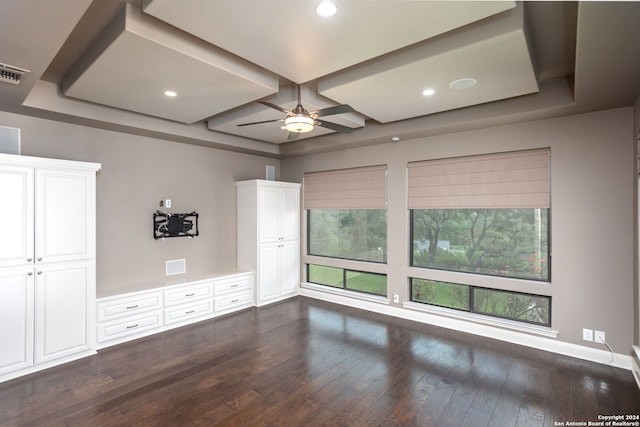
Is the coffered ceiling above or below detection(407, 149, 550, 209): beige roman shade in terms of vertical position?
above

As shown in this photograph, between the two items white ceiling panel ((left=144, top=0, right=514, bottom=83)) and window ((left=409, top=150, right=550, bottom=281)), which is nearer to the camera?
white ceiling panel ((left=144, top=0, right=514, bottom=83))

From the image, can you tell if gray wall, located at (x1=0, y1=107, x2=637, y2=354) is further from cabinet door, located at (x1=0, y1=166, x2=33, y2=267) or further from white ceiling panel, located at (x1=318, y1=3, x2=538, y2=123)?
white ceiling panel, located at (x1=318, y1=3, x2=538, y2=123)

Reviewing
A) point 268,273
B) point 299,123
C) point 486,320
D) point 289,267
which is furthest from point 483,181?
point 268,273

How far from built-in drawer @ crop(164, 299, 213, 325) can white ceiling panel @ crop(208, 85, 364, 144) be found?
2.60 m

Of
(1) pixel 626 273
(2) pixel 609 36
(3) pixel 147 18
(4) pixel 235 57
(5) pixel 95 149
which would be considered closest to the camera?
(2) pixel 609 36

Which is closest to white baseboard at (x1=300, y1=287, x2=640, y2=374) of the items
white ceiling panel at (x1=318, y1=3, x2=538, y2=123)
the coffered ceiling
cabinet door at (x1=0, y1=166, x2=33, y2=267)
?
the coffered ceiling

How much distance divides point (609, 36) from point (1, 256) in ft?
17.0

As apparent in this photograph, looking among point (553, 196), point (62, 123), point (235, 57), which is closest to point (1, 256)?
point (62, 123)

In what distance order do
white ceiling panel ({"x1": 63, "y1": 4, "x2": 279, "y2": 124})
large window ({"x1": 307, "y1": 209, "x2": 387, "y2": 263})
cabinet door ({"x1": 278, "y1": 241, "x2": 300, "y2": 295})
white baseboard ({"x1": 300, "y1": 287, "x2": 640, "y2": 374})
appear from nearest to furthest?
white ceiling panel ({"x1": 63, "y1": 4, "x2": 279, "y2": 124}) < white baseboard ({"x1": 300, "y1": 287, "x2": 640, "y2": 374}) < large window ({"x1": 307, "y1": 209, "x2": 387, "y2": 263}) < cabinet door ({"x1": 278, "y1": 241, "x2": 300, "y2": 295})

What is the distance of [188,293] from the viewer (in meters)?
4.61

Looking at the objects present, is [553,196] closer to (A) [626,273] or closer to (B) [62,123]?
(A) [626,273]

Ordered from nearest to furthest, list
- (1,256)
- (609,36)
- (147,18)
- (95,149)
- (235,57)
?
(609,36) → (147,18) → (235,57) → (1,256) → (95,149)

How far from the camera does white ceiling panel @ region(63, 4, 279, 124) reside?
7.73 feet

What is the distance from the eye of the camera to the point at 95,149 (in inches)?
164
